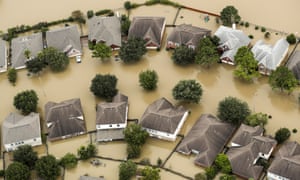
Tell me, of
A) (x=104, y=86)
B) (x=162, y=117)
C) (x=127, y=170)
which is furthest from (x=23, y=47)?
(x=127, y=170)

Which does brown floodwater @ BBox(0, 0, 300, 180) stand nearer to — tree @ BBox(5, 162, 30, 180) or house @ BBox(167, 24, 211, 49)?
house @ BBox(167, 24, 211, 49)

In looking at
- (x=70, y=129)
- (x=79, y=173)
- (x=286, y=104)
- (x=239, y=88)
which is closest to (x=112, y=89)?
(x=70, y=129)

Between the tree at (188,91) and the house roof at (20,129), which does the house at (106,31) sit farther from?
the house roof at (20,129)

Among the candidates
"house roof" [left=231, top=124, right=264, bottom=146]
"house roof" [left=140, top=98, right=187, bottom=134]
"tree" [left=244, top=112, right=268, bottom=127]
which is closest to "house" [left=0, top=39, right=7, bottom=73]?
"house roof" [left=140, top=98, right=187, bottom=134]

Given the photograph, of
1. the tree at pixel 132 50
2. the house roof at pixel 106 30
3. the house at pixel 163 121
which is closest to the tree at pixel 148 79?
the tree at pixel 132 50

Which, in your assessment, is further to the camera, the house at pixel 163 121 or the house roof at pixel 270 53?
the house roof at pixel 270 53

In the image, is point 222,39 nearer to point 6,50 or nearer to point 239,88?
point 239,88
